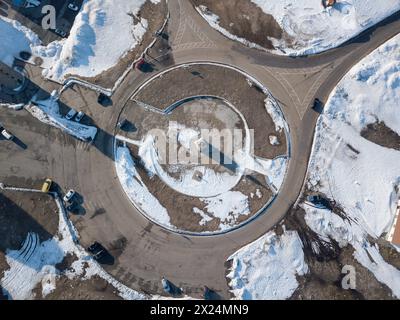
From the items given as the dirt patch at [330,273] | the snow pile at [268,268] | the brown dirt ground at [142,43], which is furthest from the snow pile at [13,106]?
the dirt patch at [330,273]

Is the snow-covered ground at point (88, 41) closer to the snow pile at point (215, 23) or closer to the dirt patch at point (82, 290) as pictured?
the snow pile at point (215, 23)

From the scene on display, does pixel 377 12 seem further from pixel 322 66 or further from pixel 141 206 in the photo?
pixel 141 206

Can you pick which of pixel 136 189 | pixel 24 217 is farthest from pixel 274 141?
pixel 24 217

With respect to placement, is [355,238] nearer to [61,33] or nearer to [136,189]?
Result: [136,189]

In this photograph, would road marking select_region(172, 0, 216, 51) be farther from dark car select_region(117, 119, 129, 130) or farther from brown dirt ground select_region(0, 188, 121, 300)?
brown dirt ground select_region(0, 188, 121, 300)
